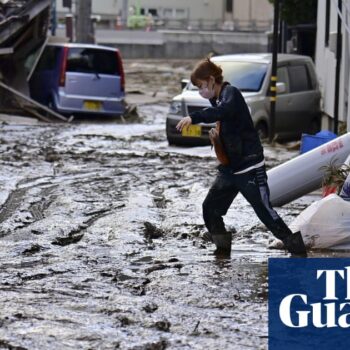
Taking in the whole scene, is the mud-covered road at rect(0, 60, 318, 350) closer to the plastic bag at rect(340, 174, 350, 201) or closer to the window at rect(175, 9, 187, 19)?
the plastic bag at rect(340, 174, 350, 201)

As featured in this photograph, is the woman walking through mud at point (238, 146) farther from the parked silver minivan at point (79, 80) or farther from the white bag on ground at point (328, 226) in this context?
the parked silver minivan at point (79, 80)

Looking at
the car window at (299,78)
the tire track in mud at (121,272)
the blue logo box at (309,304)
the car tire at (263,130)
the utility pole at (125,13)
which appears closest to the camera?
the blue logo box at (309,304)

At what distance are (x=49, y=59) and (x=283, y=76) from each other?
7.55m

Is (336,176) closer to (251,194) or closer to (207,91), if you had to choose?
(251,194)

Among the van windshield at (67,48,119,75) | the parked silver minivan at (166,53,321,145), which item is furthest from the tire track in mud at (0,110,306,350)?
the van windshield at (67,48,119,75)

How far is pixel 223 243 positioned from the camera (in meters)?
9.50

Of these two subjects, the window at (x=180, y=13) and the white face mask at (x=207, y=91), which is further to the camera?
the window at (x=180, y=13)

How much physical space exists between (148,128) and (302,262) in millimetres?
15598

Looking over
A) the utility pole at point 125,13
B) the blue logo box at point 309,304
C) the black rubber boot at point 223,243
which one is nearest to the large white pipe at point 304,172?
the black rubber boot at point 223,243

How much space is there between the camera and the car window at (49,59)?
26188mm

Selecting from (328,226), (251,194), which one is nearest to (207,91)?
(251,194)

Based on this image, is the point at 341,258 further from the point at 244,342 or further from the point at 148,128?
the point at 148,128

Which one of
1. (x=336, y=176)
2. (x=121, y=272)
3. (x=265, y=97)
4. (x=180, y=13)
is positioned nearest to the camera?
(x=121, y=272)

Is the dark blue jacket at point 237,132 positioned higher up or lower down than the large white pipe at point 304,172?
higher up
